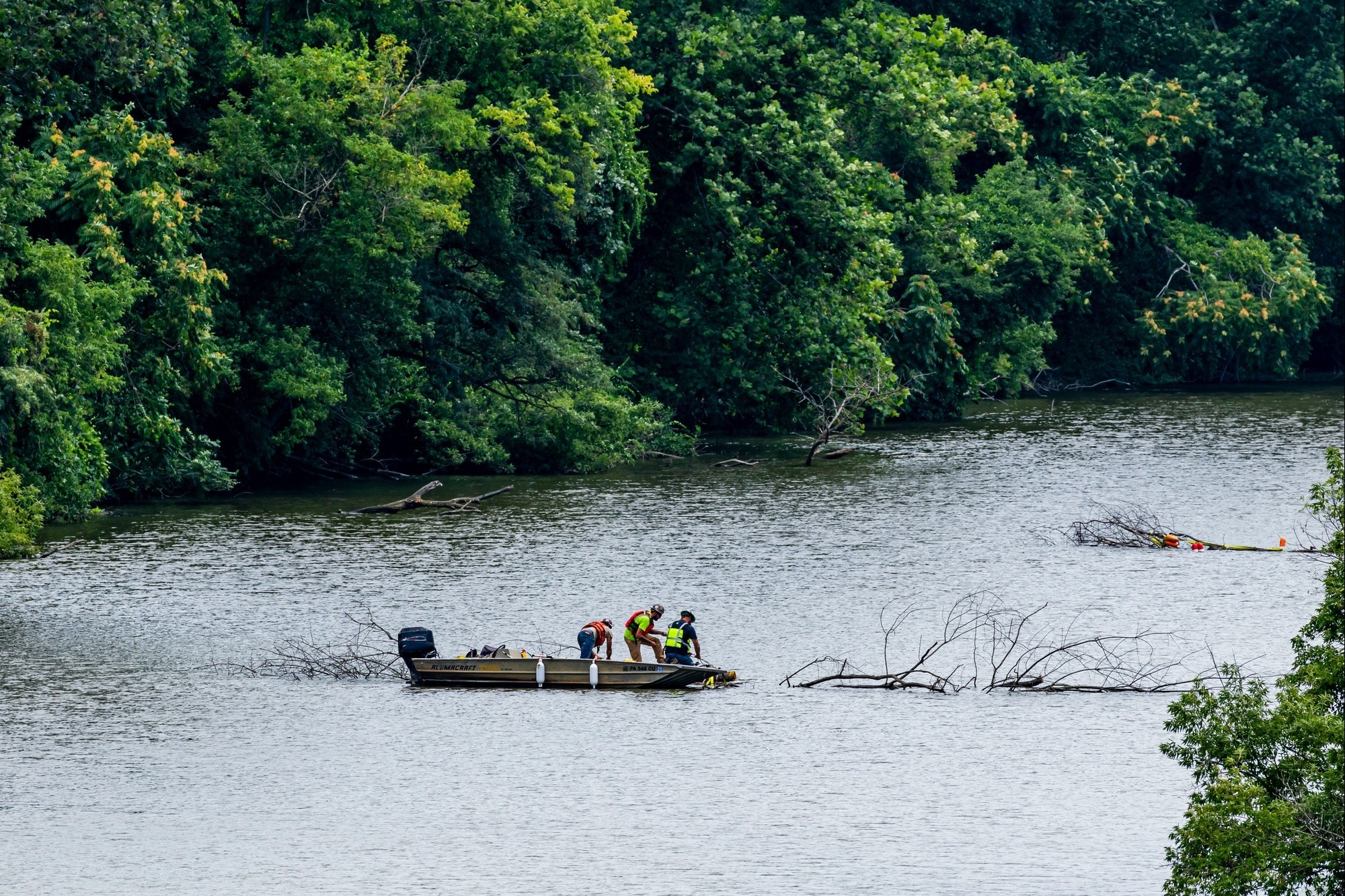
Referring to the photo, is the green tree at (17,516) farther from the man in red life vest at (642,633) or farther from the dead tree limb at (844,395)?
the dead tree limb at (844,395)

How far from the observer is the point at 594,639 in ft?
113

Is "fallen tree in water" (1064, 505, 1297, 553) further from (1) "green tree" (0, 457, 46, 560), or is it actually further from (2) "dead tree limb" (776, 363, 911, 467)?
(1) "green tree" (0, 457, 46, 560)

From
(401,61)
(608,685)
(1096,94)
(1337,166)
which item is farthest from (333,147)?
(1337,166)

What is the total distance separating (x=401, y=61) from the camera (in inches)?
2141

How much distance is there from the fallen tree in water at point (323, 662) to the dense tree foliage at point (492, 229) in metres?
11.0

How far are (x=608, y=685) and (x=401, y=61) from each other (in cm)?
2552

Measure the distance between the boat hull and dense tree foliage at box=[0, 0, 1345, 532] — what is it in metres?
14.6

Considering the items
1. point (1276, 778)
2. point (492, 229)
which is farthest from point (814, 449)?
point (1276, 778)

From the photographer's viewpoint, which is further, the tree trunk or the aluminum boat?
the tree trunk

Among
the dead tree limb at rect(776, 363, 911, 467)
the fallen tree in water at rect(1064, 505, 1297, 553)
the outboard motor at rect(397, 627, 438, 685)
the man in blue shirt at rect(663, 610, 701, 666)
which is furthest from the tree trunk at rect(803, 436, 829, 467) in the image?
the outboard motor at rect(397, 627, 438, 685)

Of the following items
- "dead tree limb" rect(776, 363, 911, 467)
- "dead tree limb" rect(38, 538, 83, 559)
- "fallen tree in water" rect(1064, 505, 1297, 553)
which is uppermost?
"dead tree limb" rect(776, 363, 911, 467)

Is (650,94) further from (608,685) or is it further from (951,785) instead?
(951,785)

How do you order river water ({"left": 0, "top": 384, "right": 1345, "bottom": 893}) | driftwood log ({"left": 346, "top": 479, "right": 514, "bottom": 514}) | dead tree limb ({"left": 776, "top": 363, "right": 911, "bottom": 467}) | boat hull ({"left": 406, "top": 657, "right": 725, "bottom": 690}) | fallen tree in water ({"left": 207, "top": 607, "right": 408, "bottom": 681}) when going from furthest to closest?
1. dead tree limb ({"left": 776, "top": 363, "right": 911, "bottom": 467})
2. driftwood log ({"left": 346, "top": 479, "right": 514, "bottom": 514})
3. fallen tree in water ({"left": 207, "top": 607, "right": 408, "bottom": 681})
4. boat hull ({"left": 406, "top": 657, "right": 725, "bottom": 690})
5. river water ({"left": 0, "top": 384, "right": 1345, "bottom": 893})

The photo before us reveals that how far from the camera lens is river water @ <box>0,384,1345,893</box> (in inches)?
1027
